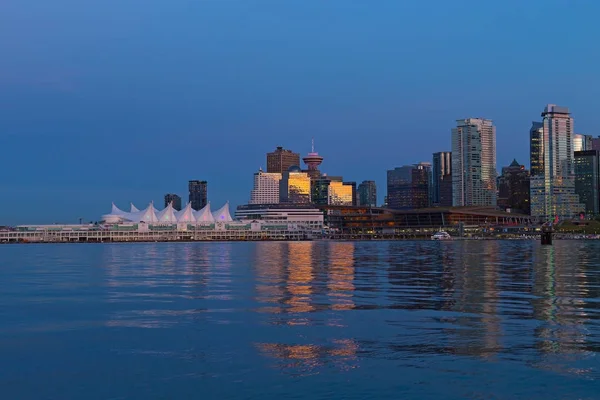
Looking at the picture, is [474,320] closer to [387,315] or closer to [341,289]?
[387,315]

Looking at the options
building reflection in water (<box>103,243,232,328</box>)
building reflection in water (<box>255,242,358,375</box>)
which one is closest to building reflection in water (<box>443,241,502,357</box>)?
building reflection in water (<box>255,242,358,375</box>)

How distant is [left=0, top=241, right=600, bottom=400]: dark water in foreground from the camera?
1606 centimetres

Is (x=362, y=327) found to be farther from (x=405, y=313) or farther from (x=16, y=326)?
(x=16, y=326)

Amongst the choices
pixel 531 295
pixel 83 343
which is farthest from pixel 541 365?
pixel 531 295

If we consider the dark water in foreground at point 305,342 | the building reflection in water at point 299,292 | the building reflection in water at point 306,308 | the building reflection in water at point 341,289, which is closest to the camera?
the dark water in foreground at point 305,342

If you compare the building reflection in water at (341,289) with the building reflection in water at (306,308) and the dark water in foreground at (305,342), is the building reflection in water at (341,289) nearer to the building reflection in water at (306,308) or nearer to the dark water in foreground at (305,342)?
the building reflection in water at (306,308)

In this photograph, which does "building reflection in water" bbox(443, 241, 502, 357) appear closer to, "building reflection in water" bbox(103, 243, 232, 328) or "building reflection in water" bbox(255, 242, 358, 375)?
"building reflection in water" bbox(255, 242, 358, 375)

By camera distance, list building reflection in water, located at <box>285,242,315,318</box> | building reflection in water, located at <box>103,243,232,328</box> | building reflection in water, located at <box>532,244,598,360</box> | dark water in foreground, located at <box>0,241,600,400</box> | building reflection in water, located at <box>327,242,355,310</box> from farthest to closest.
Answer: building reflection in water, located at <box>327,242,355,310</box> < building reflection in water, located at <box>285,242,315,318</box> < building reflection in water, located at <box>103,243,232,328</box> < building reflection in water, located at <box>532,244,598,360</box> < dark water in foreground, located at <box>0,241,600,400</box>

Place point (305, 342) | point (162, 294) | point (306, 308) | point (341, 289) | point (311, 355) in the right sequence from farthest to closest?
1. point (341, 289)
2. point (162, 294)
3. point (306, 308)
4. point (305, 342)
5. point (311, 355)

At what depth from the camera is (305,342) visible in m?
21.1

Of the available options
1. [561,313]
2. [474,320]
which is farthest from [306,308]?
[561,313]

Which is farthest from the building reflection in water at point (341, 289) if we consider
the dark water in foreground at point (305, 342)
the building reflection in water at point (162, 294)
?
the building reflection in water at point (162, 294)

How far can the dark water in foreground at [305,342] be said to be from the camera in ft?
52.7

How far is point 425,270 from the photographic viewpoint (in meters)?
53.3
